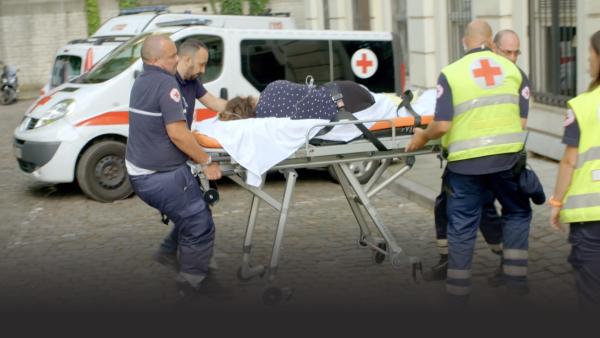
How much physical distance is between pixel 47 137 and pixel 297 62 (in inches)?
119

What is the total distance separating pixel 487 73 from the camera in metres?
5.35

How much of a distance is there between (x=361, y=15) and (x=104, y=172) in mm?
10411

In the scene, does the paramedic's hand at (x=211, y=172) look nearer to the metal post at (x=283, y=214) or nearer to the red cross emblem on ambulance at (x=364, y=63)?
the metal post at (x=283, y=214)

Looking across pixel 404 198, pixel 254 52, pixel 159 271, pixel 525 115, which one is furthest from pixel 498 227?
pixel 254 52

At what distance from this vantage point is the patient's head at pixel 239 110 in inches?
260

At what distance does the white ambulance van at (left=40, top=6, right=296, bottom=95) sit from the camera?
49.9 feet

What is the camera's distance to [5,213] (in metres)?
9.75

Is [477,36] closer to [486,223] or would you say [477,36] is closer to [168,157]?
[486,223]

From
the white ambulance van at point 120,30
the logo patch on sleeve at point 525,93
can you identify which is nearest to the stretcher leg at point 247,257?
the logo patch on sleeve at point 525,93

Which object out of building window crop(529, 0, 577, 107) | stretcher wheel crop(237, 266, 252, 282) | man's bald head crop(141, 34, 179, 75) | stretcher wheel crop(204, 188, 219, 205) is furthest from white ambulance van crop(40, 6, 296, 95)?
stretcher wheel crop(204, 188, 219, 205)

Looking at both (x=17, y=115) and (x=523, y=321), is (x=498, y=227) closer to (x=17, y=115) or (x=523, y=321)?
(x=523, y=321)

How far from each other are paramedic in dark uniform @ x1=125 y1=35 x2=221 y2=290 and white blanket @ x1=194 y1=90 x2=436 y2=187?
0.19 metres

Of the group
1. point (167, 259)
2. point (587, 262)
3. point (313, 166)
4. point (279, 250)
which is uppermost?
point (313, 166)

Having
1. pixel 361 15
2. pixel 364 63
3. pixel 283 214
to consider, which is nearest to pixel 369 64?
pixel 364 63
